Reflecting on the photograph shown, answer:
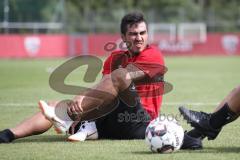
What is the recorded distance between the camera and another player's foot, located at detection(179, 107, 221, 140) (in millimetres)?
7391

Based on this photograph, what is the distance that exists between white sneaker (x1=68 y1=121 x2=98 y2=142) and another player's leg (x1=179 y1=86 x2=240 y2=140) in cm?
144

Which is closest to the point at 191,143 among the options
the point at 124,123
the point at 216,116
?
the point at 216,116

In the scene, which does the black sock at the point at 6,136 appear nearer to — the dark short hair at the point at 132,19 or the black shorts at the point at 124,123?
the black shorts at the point at 124,123

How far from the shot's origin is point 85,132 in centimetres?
834

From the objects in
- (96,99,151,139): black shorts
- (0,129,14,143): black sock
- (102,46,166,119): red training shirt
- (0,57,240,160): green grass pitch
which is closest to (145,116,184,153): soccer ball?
(0,57,240,160): green grass pitch

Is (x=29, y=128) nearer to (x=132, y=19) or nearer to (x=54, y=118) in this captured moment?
(x=54, y=118)

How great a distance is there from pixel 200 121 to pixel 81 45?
3637 cm

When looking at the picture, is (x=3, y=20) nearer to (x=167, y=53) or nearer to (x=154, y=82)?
(x=167, y=53)

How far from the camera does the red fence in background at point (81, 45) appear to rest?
3962 cm

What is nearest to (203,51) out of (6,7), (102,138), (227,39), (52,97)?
(227,39)

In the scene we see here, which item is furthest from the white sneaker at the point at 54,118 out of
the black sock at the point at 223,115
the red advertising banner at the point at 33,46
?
the red advertising banner at the point at 33,46

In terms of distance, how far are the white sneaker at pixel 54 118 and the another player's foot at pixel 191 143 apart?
1.46 metres

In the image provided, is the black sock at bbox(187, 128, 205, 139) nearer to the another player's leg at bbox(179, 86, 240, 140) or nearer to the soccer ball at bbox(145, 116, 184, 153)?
the another player's leg at bbox(179, 86, 240, 140)

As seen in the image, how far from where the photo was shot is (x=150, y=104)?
834 centimetres
